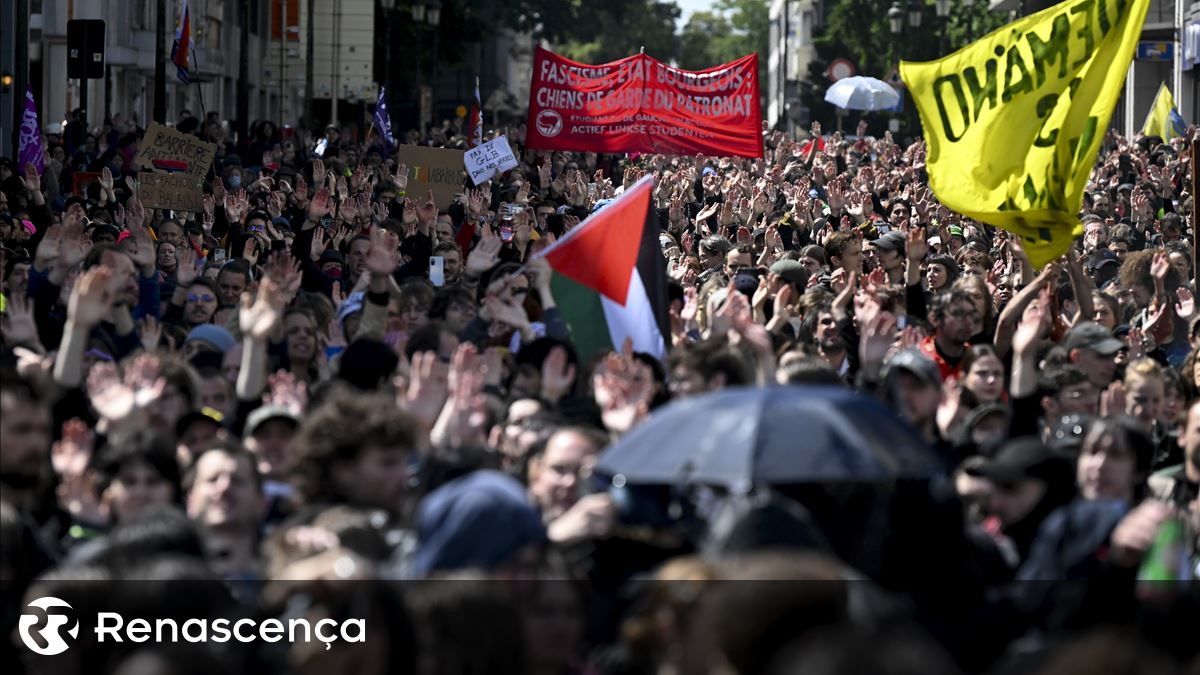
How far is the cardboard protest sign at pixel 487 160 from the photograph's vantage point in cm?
2033

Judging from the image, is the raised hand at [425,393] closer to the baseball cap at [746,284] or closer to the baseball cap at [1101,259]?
the baseball cap at [746,284]

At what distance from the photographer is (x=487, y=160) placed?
20.6m

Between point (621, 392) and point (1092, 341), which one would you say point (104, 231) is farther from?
point (621, 392)

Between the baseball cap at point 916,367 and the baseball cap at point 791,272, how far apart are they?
454cm

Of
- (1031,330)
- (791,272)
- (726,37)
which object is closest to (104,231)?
(791,272)

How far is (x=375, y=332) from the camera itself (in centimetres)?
1130

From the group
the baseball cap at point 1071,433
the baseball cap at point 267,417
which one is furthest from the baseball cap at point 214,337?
the baseball cap at point 1071,433

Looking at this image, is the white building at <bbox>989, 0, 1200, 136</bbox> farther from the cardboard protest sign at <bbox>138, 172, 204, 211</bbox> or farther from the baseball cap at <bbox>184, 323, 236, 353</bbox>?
the baseball cap at <bbox>184, 323, 236, 353</bbox>

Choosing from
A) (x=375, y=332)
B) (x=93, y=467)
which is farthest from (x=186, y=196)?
(x=93, y=467)

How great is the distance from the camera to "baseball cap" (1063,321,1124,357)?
9.86 meters

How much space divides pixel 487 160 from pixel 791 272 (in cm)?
768

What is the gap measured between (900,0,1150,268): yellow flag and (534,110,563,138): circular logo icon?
37.2 feet

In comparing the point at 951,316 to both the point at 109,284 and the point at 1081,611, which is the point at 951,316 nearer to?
the point at 109,284

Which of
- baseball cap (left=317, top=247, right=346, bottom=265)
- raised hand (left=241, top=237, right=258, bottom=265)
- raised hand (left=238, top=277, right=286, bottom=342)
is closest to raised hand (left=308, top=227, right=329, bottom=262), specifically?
baseball cap (left=317, top=247, right=346, bottom=265)
